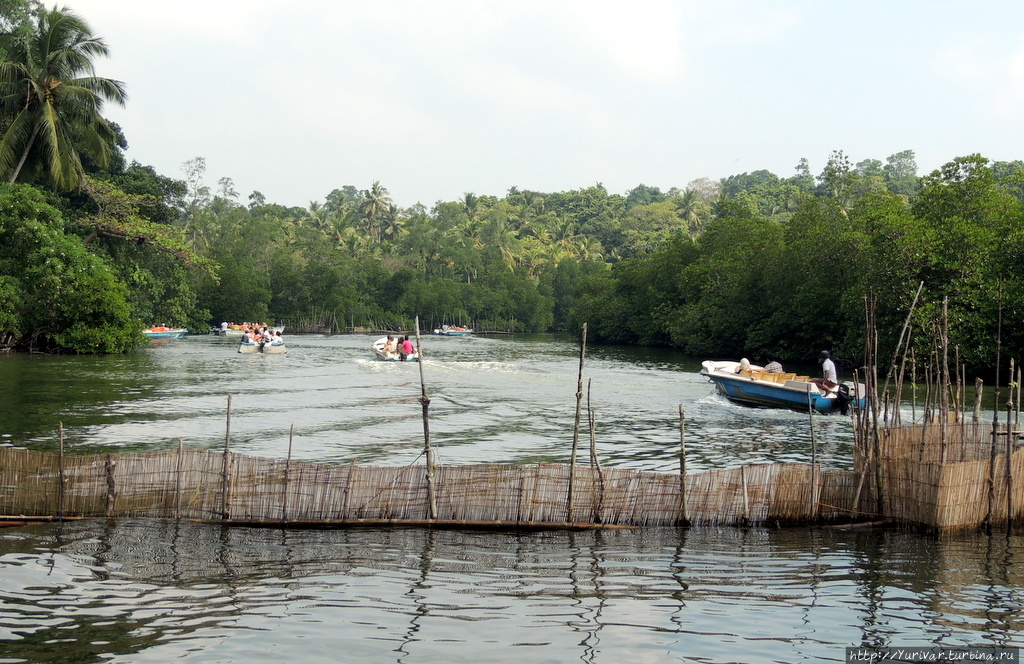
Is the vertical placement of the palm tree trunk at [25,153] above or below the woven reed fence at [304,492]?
above

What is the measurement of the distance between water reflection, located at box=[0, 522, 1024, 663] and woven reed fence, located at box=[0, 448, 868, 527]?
251mm

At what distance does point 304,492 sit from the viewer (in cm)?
1126

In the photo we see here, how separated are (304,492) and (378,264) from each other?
280 feet

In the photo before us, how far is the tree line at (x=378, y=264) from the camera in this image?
3472cm

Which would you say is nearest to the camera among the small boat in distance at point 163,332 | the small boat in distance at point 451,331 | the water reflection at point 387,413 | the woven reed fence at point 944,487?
the woven reed fence at point 944,487

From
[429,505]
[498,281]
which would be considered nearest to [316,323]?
[498,281]

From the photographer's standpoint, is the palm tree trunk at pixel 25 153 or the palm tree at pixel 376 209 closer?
the palm tree trunk at pixel 25 153

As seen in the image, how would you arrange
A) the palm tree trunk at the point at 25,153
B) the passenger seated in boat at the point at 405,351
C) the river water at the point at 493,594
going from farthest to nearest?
1. the passenger seated in boat at the point at 405,351
2. the palm tree trunk at the point at 25,153
3. the river water at the point at 493,594

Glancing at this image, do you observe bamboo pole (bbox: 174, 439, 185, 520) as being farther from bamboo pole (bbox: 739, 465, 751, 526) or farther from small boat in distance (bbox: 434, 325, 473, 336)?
small boat in distance (bbox: 434, 325, 473, 336)

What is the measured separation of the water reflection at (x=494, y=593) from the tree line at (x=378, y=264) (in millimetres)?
9068

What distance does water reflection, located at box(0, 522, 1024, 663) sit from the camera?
Result: 25.0ft

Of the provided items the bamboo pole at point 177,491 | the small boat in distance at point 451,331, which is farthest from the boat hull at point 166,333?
the bamboo pole at point 177,491

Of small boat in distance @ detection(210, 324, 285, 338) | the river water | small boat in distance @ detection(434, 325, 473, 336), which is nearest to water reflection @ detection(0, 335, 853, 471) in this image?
the river water

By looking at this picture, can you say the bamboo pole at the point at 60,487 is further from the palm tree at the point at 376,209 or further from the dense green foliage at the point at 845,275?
the palm tree at the point at 376,209
